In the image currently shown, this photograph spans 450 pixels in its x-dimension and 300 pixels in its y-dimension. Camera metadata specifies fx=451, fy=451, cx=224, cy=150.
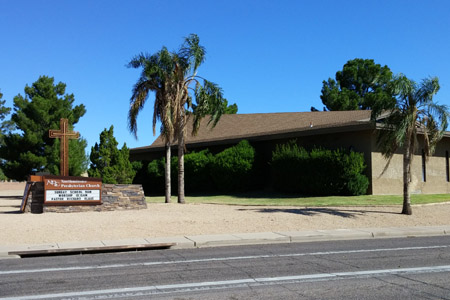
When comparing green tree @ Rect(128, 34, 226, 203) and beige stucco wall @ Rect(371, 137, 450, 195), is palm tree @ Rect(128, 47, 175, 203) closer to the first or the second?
green tree @ Rect(128, 34, 226, 203)

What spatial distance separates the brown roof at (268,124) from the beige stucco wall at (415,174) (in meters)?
3.05

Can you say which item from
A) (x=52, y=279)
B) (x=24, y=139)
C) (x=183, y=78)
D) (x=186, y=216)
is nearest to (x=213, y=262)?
(x=52, y=279)

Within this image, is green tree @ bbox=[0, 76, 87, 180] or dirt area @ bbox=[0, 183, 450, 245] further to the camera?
green tree @ bbox=[0, 76, 87, 180]

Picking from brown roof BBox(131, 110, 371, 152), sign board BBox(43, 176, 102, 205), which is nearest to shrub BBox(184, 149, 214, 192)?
brown roof BBox(131, 110, 371, 152)

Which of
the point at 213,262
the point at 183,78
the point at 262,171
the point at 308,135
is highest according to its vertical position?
the point at 183,78

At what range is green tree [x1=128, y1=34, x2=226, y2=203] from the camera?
75.5 ft

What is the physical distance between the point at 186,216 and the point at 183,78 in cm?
837

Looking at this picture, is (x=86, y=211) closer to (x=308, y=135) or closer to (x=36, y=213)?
(x=36, y=213)

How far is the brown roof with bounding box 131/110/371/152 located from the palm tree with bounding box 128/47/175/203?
179 inches

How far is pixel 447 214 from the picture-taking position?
61.1 feet

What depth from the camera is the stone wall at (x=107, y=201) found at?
19531 mm

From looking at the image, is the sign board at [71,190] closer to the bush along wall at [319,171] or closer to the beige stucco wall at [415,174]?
the bush along wall at [319,171]

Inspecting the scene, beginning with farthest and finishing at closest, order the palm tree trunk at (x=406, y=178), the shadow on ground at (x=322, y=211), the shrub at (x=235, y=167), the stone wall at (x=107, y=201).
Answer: the shrub at (x=235, y=167), the stone wall at (x=107, y=201), the shadow on ground at (x=322, y=211), the palm tree trunk at (x=406, y=178)

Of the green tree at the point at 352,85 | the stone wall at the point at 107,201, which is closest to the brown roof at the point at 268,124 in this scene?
the stone wall at the point at 107,201
